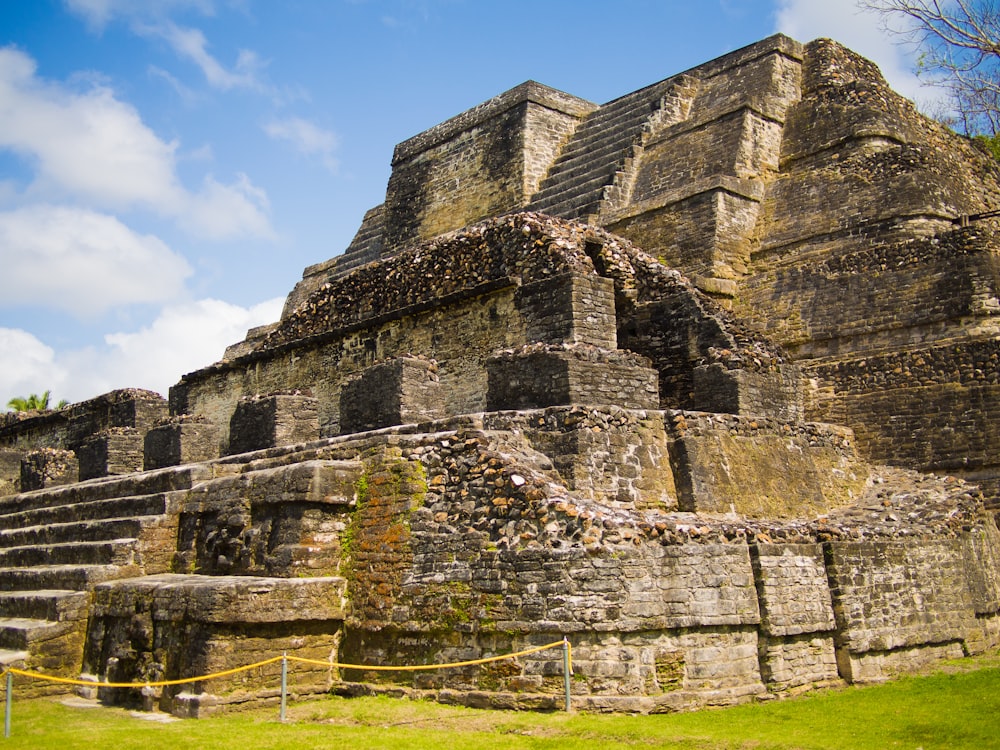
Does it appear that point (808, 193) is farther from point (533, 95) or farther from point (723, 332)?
point (533, 95)

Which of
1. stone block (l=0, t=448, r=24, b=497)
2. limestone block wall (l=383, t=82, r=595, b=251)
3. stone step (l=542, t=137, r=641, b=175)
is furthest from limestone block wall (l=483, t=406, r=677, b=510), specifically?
stone block (l=0, t=448, r=24, b=497)

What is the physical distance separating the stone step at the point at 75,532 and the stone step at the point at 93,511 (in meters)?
0.16

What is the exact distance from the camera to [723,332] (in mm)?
12242

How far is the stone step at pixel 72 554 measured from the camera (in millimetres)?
10547

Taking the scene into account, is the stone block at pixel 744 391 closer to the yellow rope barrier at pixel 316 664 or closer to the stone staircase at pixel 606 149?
the yellow rope barrier at pixel 316 664

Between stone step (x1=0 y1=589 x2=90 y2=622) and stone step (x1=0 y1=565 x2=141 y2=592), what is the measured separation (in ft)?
0.29

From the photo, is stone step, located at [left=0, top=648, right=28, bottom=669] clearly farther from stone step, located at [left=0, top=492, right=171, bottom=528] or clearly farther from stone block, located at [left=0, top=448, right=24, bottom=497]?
stone block, located at [left=0, top=448, right=24, bottom=497]

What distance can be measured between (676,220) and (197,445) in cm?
840

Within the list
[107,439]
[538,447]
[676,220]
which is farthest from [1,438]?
[538,447]

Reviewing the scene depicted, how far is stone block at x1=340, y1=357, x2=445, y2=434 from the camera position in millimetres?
12184

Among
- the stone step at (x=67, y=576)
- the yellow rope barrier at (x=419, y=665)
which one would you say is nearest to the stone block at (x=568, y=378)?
the yellow rope barrier at (x=419, y=665)

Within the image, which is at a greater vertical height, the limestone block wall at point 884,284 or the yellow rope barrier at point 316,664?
the limestone block wall at point 884,284

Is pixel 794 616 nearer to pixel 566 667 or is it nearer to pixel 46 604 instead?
pixel 566 667

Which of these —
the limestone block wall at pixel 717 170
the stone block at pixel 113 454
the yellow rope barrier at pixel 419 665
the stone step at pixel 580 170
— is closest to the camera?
the yellow rope barrier at pixel 419 665
